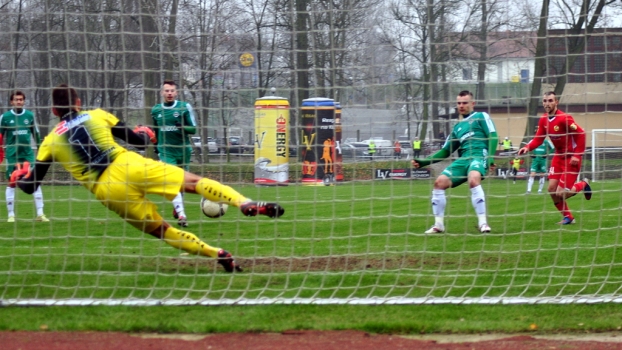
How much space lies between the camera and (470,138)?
7262 millimetres

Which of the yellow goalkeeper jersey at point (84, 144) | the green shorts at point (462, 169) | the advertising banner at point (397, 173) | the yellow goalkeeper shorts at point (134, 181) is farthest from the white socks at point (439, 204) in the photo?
the yellow goalkeeper jersey at point (84, 144)

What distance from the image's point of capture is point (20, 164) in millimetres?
6969

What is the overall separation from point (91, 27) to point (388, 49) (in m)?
2.38

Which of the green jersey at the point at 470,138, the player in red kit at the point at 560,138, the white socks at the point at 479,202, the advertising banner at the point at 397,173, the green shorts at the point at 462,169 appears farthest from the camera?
the white socks at the point at 479,202

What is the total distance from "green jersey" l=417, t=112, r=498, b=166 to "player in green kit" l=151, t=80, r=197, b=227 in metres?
2.17

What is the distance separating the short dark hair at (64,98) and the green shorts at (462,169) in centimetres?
436

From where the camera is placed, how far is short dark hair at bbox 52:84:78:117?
611 cm

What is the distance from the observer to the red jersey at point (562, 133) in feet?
22.4

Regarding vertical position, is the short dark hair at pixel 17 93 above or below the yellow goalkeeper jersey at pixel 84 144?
above

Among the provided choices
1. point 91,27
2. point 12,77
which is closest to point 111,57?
point 91,27

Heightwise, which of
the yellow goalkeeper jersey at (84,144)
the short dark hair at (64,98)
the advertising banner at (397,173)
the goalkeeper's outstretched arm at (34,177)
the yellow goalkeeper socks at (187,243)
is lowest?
the yellow goalkeeper socks at (187,243)

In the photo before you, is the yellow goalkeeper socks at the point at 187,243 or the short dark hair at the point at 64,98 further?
the yellow goalkeeper socks at the point at 187,243

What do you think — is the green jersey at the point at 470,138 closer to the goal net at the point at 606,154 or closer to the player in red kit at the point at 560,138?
the player in red kit at the point at 560,138

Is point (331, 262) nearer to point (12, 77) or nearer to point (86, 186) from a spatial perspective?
point (86, 186)
